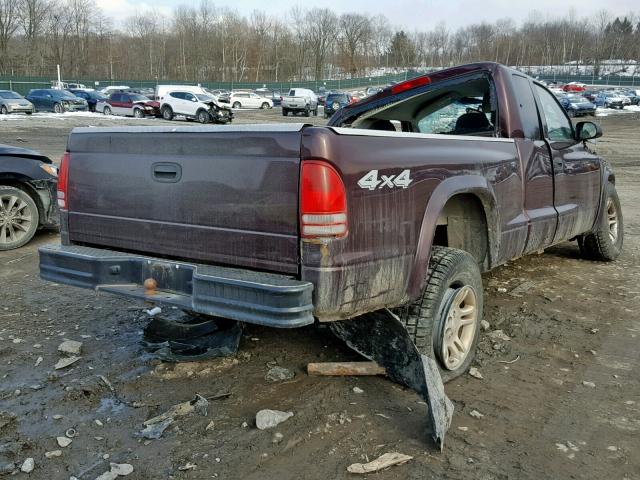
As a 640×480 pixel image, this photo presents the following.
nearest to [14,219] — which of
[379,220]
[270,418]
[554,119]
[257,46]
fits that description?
[270,418]

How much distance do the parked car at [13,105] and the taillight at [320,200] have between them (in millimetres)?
33994

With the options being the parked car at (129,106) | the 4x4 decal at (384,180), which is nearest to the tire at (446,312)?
the 4x4 decal at (384,180)

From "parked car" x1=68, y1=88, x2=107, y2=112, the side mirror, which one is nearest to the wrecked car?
the side mirror

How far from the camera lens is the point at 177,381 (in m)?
3.62

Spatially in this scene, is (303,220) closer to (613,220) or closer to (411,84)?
(411,84)

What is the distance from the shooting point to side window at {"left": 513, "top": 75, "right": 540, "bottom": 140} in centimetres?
468

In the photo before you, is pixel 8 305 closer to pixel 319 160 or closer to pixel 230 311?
pixel 230 311

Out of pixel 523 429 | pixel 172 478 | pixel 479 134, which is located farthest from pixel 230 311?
pixel 479 134

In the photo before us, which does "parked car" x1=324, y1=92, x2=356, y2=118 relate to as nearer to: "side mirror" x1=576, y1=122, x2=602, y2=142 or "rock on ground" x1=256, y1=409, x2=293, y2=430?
"side mirror" x1=576, y1=122, x2=602, y2=142

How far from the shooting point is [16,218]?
6.78 meters

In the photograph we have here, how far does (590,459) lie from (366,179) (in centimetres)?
169

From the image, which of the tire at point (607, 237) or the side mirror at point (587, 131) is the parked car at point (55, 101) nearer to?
the tire at point (607, 237)

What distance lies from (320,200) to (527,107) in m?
2.77

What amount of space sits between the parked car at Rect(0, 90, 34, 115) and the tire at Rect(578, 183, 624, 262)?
107 ft
